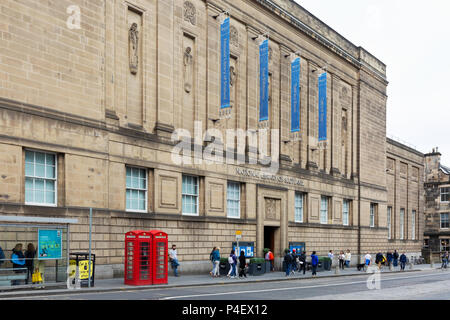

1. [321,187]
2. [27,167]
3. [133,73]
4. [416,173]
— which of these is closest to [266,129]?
[321,187]

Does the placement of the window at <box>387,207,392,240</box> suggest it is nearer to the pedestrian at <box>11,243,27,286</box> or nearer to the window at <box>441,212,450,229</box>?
the window at <box>441,212,450,229</box>

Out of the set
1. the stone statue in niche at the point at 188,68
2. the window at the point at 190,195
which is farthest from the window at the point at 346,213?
the stone statue in niche at the point at 188,68

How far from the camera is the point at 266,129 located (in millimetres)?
39719

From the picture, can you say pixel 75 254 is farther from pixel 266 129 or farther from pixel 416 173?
pixel 416 173

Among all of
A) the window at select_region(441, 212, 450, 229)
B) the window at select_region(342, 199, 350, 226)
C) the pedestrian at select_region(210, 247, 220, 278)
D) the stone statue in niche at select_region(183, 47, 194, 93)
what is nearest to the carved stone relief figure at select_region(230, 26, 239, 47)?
the stone statue in niche at select_region(183, 47, 194, 93)

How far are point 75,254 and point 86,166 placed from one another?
4916 mm

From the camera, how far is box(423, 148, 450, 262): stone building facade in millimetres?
80062

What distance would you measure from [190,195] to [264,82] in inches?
413

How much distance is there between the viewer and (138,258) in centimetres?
2394

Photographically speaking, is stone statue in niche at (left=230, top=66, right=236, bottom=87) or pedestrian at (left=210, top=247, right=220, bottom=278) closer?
pedestrian at (left=210, top=247, right=220, bottom=278)

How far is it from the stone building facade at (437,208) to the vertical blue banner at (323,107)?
1617 inches

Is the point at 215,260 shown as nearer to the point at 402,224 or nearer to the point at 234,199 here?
the point at 234,199

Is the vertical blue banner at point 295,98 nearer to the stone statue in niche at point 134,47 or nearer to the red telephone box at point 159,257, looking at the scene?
the stone statue in niche at point 134,47

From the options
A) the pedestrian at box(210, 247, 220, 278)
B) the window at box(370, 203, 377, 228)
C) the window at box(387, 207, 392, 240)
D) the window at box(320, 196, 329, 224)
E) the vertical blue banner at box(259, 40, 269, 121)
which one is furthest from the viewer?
the window at box(387, 207, 392, 240)
